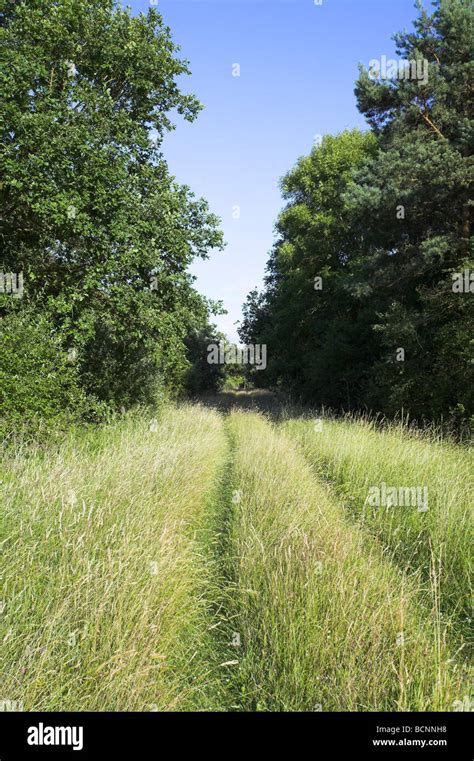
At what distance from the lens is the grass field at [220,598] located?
98.0 inches

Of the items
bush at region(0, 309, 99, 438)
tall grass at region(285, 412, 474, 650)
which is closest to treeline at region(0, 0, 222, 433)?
bush at region(0, 309, 99, 438)

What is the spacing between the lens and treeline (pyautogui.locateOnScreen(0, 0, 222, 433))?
8438mm

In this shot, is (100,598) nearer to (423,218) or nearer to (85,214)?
(85,214)

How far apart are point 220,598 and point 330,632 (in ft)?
4.03

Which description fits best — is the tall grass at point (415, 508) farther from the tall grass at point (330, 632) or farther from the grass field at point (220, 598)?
the tall grass at point (330, 632)

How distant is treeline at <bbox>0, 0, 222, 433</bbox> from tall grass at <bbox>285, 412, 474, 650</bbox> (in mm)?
5572

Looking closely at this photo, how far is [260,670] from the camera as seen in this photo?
2.81m

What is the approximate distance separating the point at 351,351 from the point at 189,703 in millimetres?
17014

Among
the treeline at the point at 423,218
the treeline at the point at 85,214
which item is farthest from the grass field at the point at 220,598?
the treeline at the point at 423,218

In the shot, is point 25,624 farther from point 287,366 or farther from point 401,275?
point 287,366

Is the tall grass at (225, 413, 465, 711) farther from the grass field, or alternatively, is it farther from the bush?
the bush

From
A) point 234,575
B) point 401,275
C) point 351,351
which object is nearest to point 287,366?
point 351,351

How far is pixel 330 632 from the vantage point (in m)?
2.95
